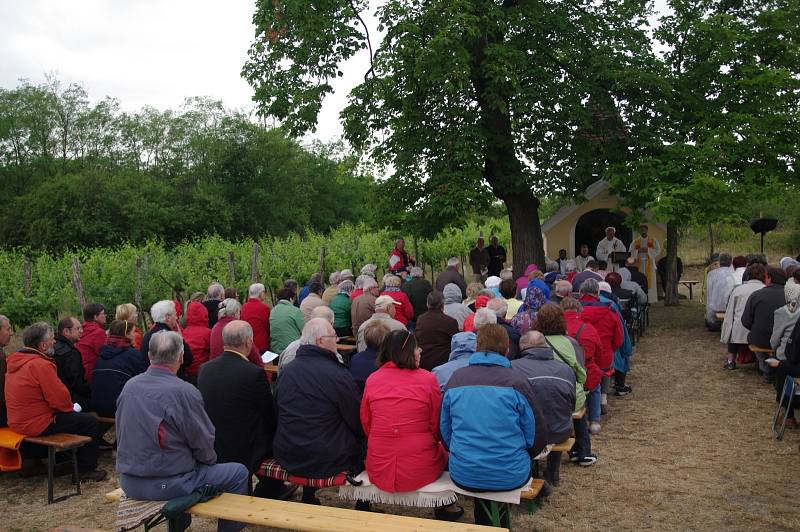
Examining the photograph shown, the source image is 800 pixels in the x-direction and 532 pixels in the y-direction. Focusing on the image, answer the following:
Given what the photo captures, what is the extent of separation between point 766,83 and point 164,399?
1168cm

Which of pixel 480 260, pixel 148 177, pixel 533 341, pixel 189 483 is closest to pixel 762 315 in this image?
pixel 533 341

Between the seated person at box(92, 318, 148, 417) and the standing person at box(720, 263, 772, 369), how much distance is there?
22.9 ft

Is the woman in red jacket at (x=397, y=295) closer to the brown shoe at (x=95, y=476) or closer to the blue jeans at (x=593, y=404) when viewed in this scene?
Answer: the blue jeans at (x=593, y=404)

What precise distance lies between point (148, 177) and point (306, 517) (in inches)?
1619

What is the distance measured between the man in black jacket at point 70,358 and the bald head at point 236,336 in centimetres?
223

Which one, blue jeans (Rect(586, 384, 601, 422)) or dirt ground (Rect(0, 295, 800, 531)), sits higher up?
blue jeans (Rect(586, 384, 601, 422))

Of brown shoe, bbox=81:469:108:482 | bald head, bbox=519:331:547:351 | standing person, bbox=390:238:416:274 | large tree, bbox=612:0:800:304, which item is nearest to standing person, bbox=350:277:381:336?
brown shoe, bbox=81:469:108:482

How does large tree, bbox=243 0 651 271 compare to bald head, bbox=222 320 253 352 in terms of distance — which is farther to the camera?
large tree, bbox=243 0 651 271

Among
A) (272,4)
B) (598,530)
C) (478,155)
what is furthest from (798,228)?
(598,530)

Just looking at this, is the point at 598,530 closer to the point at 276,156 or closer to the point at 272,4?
the point at 272,4

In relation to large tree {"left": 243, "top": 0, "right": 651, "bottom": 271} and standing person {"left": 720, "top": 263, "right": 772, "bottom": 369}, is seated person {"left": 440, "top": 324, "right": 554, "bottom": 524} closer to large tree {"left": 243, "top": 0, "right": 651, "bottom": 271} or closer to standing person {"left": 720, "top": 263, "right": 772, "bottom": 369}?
standing person {"left": 720, "top": 263, "right": 772, "bottom": 369}

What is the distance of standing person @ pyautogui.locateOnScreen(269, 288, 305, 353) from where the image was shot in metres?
8.00

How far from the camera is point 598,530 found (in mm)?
4871

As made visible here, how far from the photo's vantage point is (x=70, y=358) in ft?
20.5
